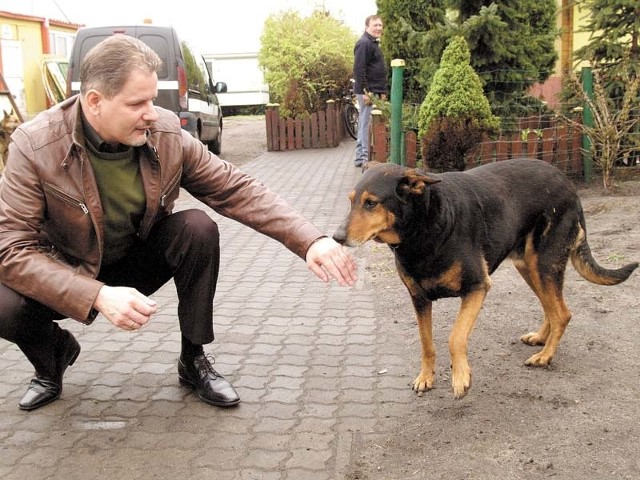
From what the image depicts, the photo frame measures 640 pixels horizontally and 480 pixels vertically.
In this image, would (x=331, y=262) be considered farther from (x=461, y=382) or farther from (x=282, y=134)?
(x=282, y=134)

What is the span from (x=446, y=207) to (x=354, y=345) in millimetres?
1398

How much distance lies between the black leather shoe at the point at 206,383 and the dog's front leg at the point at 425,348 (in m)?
0.99

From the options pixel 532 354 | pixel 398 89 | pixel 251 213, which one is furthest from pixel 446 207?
pixel 398 89

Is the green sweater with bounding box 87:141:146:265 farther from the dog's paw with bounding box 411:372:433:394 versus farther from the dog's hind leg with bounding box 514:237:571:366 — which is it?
the dog's hind leg with bounding box 514:237:571:366

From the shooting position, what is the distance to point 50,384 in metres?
3.91

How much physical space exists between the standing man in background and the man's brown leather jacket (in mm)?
8876

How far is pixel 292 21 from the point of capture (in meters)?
19.4

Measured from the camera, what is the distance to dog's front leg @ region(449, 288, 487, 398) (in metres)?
3.63

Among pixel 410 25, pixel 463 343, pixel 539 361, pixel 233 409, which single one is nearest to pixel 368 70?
pixel 410 25

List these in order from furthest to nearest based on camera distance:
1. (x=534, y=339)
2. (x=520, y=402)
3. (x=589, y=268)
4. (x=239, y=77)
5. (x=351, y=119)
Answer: (x=239, y=77)
(x=351, y=119)
(x=534, y=339)
(x=589, y=268)
(x=520, y=402)

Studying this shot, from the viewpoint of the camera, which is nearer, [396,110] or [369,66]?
[396,110]

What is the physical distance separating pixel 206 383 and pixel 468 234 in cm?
159

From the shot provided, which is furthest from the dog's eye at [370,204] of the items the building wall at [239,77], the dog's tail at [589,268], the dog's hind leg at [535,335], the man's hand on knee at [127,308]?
the building wall at [239,77]

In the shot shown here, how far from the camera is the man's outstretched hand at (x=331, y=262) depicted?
336 cm
